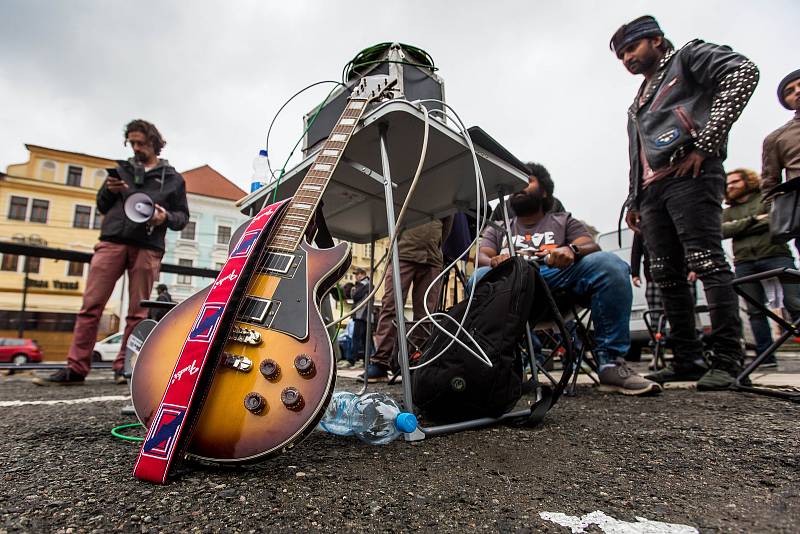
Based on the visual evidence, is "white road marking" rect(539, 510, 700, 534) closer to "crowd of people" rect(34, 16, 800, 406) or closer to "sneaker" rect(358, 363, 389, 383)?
"crowd of people" rect(34, 16, 800, 406)

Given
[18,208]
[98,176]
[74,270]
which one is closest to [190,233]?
[74,270]

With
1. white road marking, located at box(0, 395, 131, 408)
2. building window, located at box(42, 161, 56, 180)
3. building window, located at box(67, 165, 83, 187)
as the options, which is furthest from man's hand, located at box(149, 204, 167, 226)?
building window, located at box(42, 161, 56, 180)

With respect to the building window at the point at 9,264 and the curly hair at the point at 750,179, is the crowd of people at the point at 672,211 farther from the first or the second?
the building window at the point at 9,264

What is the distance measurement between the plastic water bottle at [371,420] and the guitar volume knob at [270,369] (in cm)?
40

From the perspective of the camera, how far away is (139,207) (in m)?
2.95

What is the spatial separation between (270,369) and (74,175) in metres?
31.7

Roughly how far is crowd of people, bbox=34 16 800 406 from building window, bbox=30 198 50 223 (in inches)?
Answer: 1090

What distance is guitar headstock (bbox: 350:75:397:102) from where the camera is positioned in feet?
5.91

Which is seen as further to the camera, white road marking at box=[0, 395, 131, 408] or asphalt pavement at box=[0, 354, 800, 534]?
white road marking at box=[0, 395, 131, 408]

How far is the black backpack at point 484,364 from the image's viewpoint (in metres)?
1.40

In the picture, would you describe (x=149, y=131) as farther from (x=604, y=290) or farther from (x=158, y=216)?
(x=604, y=290)

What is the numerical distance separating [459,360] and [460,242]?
6.03 ft

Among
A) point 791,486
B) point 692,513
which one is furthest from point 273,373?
point 791,486

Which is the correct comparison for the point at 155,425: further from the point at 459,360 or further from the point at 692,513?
the point at 692,513
